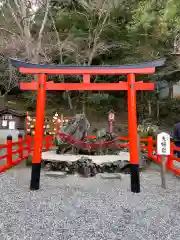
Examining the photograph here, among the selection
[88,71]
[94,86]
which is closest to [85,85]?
[94,86]

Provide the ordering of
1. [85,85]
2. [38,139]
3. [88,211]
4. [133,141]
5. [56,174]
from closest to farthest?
[88,211] → [133,141] → [38,139] → [85,85] → [56,174]

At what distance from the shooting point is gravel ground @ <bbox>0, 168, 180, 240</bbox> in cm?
369

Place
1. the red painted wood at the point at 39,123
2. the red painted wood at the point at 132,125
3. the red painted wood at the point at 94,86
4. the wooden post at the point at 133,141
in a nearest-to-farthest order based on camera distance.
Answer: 1. the wooden post at the point at 133,141
2. the red painted wood at the point at 132,125
3. the red painted wood at the point at 39,123
4. the red painted wood at the point at 94,86

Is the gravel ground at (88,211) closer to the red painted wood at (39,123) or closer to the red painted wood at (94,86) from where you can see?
the red painted wood at (39,123)

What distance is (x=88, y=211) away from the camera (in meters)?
4.67

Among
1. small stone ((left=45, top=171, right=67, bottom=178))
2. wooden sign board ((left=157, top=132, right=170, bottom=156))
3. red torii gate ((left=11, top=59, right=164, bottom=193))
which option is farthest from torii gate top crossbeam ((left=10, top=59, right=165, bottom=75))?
small stone ((left=45, top=171, right=67, bottom=178))

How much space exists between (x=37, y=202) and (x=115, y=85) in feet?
10.4

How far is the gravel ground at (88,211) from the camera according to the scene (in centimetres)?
369

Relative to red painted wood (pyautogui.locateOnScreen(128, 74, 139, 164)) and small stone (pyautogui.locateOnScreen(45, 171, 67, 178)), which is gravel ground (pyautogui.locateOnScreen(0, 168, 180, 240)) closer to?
small stone (pyautogui.locateOnScreen(45, 171, 67, 178))

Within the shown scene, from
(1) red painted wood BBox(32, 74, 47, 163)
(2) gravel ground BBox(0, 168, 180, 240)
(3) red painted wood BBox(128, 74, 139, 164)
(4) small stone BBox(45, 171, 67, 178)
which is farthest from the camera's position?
(4) small stone BBox(45, 171, 67, 178)

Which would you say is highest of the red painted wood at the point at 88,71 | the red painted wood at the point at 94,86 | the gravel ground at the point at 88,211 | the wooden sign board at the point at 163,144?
the red painted wood at the point at 88,71

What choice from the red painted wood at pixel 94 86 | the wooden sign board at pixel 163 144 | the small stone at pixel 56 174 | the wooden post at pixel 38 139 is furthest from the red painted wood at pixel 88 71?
the small stone at pixel 56 174

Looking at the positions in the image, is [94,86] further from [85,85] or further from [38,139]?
[38,139]

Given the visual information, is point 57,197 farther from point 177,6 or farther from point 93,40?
point 93,40
